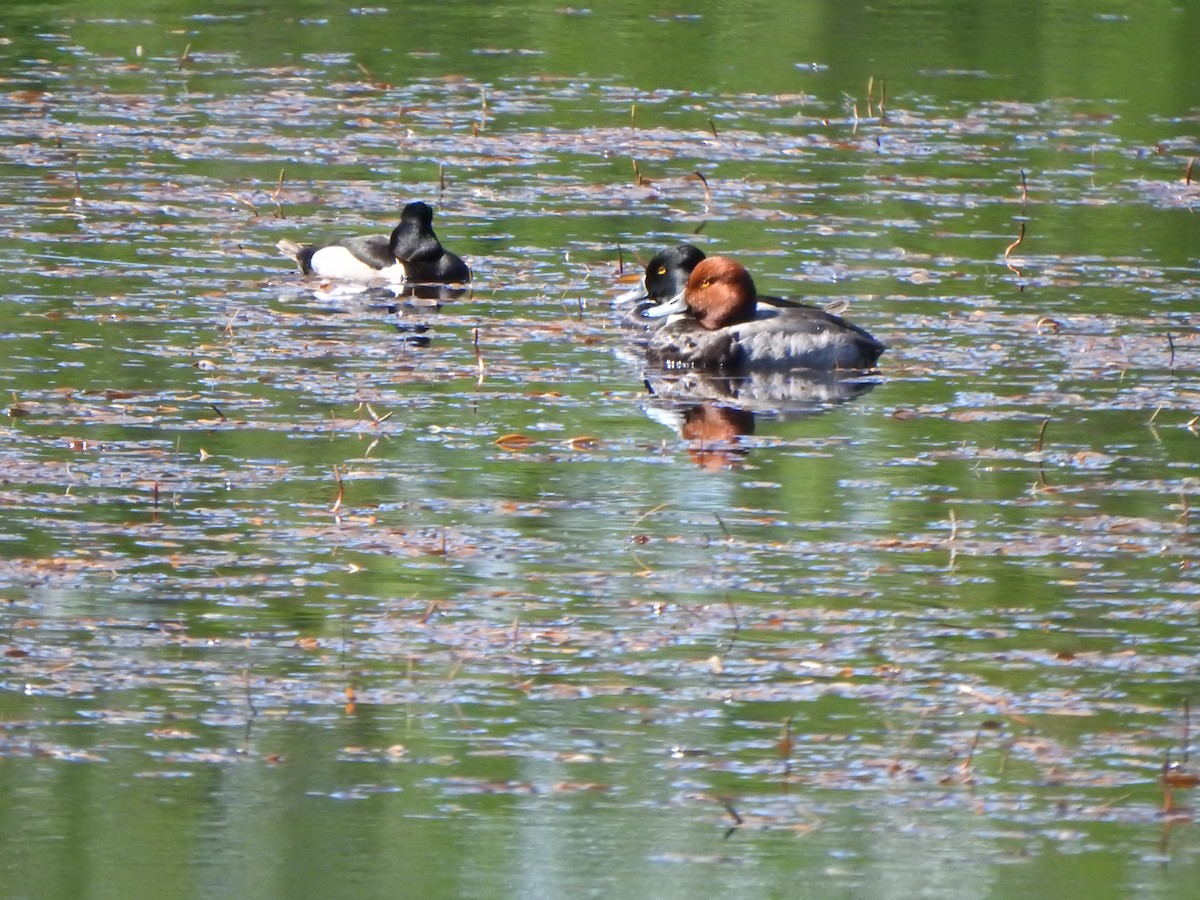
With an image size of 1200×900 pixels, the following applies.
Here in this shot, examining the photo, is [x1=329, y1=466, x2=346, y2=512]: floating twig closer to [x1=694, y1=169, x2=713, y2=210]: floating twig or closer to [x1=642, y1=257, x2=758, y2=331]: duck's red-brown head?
[x1=642, y1=257, x2=758, y2=331]: duck's red-brown head

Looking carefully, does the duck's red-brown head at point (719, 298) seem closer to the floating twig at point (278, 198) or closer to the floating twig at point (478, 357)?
the floating twig at point (478, 357)

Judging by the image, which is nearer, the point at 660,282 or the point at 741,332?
the point at 741,332

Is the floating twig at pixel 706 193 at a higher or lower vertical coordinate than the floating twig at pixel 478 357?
higher

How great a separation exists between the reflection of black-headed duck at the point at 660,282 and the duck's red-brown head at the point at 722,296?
372 millimetres

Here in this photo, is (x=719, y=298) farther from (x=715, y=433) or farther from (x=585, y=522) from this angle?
(x=585, y=522)

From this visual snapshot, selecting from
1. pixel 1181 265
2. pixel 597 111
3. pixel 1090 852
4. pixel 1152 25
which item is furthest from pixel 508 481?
pixel 1152 25

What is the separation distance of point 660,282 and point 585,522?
16.5ft

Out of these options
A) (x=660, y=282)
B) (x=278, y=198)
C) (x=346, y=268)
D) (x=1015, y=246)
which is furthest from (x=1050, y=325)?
(x=278, y=198)

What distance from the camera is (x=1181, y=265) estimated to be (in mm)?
14727

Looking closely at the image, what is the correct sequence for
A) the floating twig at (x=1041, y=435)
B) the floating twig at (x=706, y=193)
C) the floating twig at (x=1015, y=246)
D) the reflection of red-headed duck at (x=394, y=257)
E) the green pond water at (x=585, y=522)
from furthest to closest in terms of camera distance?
1. the floating twig at (x=706, y=193)
2. the floating twig at (x=1015, y=246)
3. the reflection of red-headed duck at (x=394, y=257)
4. the floating twig at (x=1041, y=435)
5. the green pond water at (x=585, y=522)

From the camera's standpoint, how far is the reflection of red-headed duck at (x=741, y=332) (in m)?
12.5

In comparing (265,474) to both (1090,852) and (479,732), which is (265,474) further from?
(1090,852)

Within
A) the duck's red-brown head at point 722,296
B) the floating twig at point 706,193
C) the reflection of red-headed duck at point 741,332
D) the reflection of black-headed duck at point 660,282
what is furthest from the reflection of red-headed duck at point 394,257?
the floating twig at point 706,193

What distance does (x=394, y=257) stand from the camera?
48.3 feet
